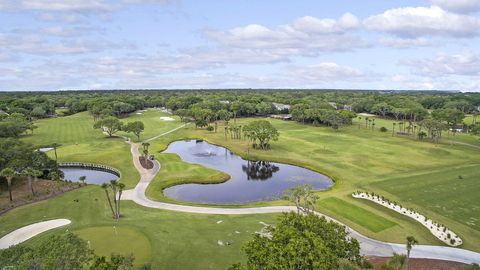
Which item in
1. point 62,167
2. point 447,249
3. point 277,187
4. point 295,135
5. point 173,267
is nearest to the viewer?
point 173,267

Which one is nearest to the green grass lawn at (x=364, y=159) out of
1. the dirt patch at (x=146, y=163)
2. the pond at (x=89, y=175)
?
the dirt patch at (x=146, y=163)

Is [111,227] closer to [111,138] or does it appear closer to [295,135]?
[111,138]

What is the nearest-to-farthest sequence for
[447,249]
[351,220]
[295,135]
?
[447,249] → [351,220] → [295,135]

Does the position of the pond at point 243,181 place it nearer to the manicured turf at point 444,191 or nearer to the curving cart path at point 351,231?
the curving cart path at point 351,231

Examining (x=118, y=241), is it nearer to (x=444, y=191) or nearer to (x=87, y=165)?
(x=87, y=165)

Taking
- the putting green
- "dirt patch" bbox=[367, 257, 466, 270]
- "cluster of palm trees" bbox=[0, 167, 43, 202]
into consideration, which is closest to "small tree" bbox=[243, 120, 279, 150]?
"cluster of palm trees" bbox=[0, 167, 43, 202]

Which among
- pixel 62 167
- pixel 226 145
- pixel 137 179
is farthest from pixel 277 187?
pixel 62 167

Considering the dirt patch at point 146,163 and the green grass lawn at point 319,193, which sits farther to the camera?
the dirt patch at point 146,163
